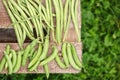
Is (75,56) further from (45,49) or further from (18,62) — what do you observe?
(18,62)

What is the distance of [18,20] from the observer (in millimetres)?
2125

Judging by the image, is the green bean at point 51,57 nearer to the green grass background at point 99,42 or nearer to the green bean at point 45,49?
the green bean at point 45,49

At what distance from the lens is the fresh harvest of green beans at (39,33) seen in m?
2.11

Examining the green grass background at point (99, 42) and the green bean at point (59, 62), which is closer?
the green bean at point (59, 62)

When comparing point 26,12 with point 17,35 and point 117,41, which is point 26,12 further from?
point 117,41

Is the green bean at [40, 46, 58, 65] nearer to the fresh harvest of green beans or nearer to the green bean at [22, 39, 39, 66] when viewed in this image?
the fresh harvest of green beans

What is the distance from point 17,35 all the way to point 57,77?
3.28ft

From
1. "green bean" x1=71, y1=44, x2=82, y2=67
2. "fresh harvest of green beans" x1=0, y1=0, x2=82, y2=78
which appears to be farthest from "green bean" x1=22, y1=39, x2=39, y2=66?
"green bean" x1=71, y1=44, x2=82, y2=67

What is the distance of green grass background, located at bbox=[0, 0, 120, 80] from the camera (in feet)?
10.0

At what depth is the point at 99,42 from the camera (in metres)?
3.14

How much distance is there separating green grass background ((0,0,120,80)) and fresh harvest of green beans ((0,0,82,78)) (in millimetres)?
854

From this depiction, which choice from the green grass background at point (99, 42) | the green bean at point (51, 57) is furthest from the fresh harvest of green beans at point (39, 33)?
the green grass background at point (99, 42)

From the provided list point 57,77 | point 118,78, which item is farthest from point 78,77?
point 118,78

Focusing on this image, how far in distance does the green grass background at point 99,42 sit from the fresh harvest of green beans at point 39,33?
85 cm
